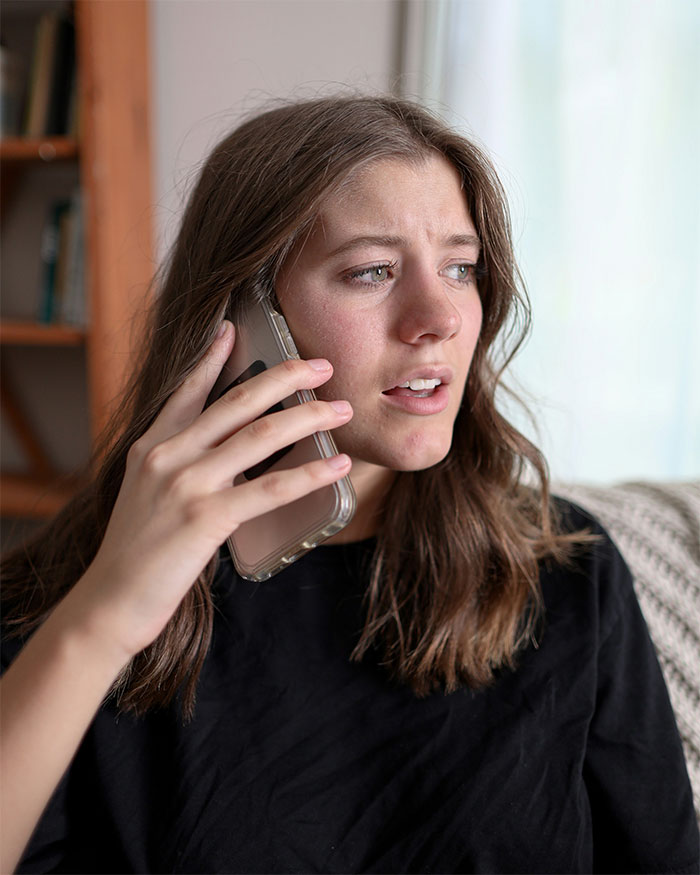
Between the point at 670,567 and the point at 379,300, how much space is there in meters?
0.61

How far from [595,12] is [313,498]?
5.37ft

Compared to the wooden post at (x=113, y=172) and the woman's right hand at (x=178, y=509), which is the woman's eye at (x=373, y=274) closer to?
the woman's right hand at (x=178, y=509)

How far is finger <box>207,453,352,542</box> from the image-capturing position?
2.16 ft

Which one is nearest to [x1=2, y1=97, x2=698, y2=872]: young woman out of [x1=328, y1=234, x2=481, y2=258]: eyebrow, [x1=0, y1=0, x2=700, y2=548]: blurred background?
[x1=328, y1=234, x2=481, y2=258]: eyebrow

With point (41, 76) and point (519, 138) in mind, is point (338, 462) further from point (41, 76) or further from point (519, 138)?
point (41, 76)

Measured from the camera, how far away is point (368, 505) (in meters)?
1.09

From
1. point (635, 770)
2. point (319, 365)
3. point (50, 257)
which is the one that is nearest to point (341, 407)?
point (319, 365)

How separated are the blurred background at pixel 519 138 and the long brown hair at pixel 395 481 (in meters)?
0.76

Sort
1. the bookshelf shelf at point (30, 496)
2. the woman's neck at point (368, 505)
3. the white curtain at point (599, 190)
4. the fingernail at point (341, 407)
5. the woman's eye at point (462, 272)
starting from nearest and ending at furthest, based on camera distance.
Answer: the fingernail at point (341, 407) → the woman's eye at point (462, 272) → the woman's neck at point (368, 505) → the white curtain at point (599, 190) → the bookshelf shelf at point (30, 496)

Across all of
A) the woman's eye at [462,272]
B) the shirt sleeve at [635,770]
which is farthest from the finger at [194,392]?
the shirt sleeve at [635,770]

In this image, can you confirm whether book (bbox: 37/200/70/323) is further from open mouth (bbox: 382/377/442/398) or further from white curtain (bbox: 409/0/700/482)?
open mouth (bbox: 382/377/442/398)

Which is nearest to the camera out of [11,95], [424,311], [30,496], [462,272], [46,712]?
[46,712]

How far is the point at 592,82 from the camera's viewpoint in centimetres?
189

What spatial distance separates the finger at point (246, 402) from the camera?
69cm
